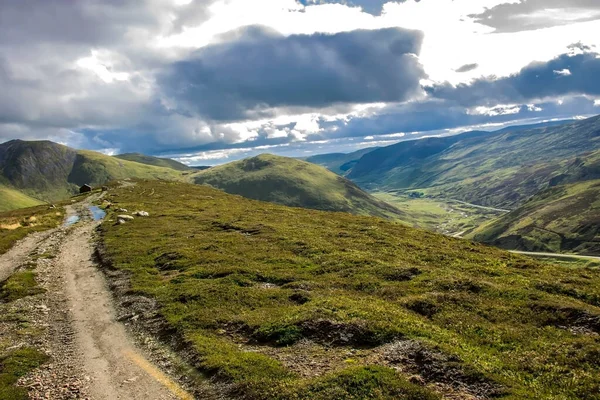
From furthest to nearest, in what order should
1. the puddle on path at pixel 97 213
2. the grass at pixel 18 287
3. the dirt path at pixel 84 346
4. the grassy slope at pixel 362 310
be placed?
the puddle on path at pixel 97 213, the grass at pixel 18 287, the dirt path at pixel 84 346, the grassy slope at pixel 362 310

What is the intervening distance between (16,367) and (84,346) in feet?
13.9

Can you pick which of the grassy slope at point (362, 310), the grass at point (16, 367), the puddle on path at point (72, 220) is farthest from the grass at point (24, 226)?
the grass at point (16, 367)

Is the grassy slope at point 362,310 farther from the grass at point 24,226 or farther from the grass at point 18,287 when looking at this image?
the grass at point 24,226

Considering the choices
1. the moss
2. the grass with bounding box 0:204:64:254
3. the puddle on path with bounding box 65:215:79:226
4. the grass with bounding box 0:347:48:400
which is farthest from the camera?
the puddle on path with bounding box 65:215:79:226

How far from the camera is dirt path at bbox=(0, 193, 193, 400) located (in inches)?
859

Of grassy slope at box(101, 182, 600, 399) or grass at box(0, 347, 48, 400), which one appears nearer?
grassy slope at box(101, 182, 600, 399)

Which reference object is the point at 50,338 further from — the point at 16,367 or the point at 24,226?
the point at 24,226

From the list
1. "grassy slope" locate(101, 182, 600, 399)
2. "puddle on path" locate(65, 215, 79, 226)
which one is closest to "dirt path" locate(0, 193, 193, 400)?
"grassy slope" locate(101, 182, 600, 399)

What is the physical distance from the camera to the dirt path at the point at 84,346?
21.8 meters

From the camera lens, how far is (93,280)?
44.6m

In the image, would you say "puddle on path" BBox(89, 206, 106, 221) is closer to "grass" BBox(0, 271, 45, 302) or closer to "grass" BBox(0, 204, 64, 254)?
"grass" BBox(0, 204, 64, 254)

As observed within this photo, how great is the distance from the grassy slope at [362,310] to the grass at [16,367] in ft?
29.1

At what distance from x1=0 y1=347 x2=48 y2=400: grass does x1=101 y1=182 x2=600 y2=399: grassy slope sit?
8.88 meters

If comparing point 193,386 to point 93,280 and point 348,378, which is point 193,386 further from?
point 93,280
